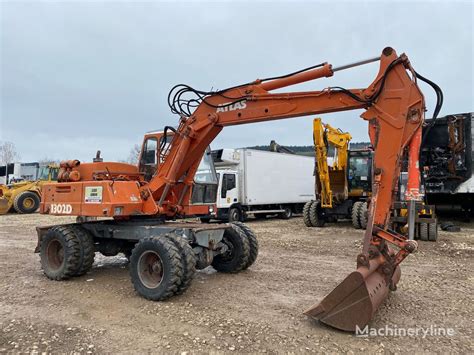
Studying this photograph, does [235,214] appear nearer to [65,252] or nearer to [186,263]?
[65,252]

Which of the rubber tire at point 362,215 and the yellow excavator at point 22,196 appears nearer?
the rubber tire at point 362,215

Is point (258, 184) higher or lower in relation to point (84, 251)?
higher

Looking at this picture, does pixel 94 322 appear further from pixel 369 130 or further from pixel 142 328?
pixel 369 130

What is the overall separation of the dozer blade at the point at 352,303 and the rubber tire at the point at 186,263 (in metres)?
1.81

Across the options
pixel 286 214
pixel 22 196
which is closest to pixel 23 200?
pixel 22 196

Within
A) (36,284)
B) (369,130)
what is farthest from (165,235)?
(369,130)

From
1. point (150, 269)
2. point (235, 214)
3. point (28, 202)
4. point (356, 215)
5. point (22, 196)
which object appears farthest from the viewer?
point (28, 202)

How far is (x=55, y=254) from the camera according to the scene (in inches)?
283

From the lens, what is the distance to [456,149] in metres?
13.3

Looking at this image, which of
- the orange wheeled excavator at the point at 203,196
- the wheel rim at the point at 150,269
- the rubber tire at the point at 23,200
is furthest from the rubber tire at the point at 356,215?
the rubber tire at the point at 23,200

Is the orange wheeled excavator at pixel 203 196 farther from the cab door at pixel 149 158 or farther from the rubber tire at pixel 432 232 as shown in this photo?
the rubber tire at pixel 432 232

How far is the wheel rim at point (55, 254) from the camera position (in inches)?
278

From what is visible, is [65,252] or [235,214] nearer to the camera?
[65,252]

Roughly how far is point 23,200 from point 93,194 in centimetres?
1665
